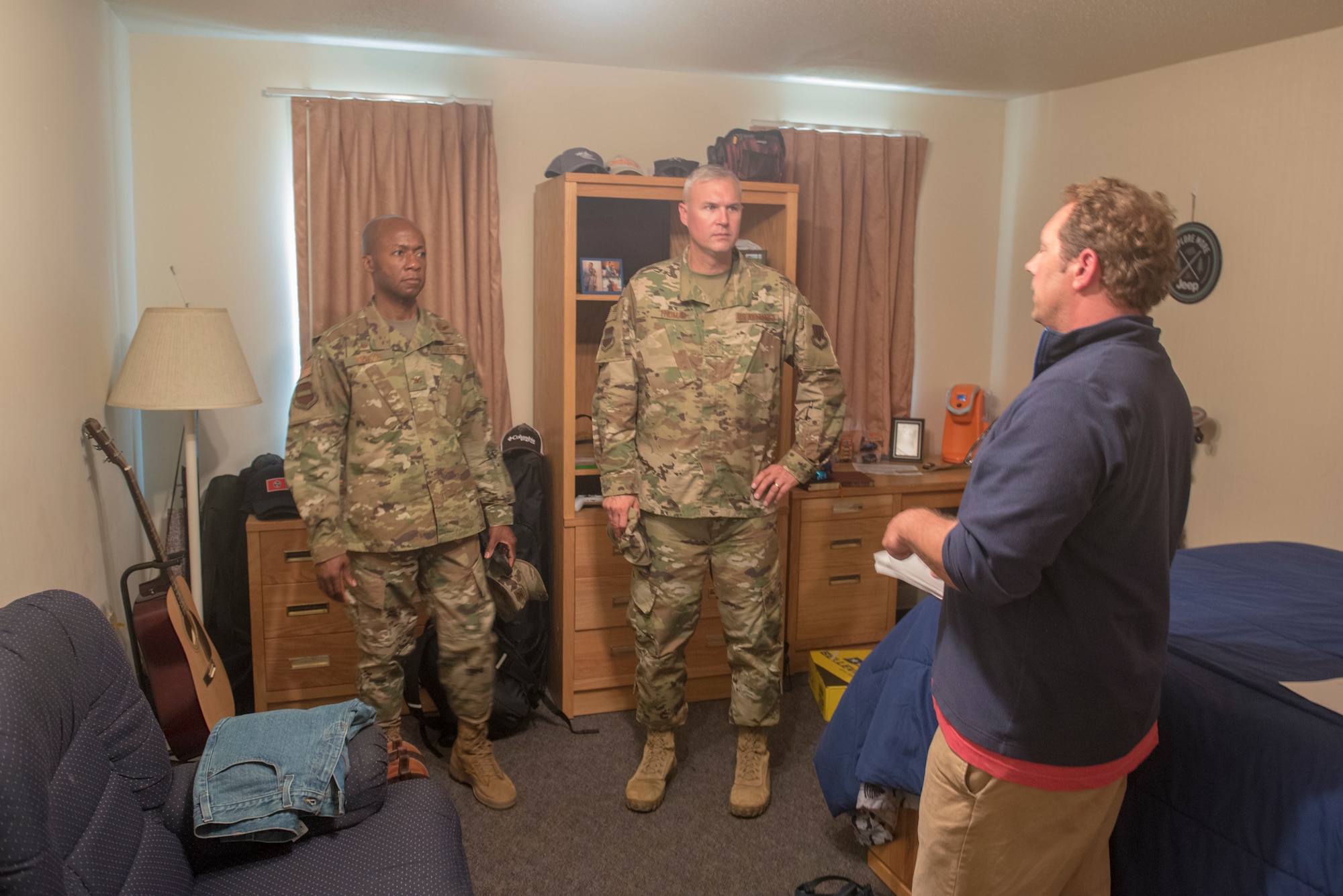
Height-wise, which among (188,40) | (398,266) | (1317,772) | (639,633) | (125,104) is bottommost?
(639,633)

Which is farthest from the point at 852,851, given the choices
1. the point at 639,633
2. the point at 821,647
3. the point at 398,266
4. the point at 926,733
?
the point at 398,266

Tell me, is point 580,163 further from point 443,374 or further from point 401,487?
point 401,487

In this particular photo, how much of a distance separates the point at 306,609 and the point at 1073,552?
2.39 m

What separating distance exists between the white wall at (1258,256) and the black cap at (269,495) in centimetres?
304

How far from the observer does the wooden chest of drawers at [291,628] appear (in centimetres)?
291

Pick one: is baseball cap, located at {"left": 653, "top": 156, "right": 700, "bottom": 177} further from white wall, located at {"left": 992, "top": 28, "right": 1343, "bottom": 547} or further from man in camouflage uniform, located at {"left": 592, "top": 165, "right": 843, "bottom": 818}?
white wall, located at {"left": 992, "top": 28, "right": 1343, "bottom": 547}

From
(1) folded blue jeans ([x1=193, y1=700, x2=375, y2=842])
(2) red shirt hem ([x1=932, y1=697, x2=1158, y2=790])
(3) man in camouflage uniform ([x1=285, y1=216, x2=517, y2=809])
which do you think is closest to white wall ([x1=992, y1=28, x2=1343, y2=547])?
(2) red shirt hem ([x1=932, y1=697, x2=1158, y2=790])

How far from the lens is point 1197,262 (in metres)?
3.27

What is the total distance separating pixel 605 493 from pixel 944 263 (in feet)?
7.10

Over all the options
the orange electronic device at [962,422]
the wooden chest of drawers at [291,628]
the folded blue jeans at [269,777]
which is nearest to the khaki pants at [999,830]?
the folded blue jeans at [269,777]

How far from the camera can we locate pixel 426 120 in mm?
3232

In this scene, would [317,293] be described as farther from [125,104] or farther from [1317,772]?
[1317,772]

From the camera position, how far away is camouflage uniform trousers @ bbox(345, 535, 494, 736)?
2510 millimetres

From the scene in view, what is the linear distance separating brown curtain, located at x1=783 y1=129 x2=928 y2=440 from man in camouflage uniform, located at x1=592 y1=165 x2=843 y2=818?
119 cm
